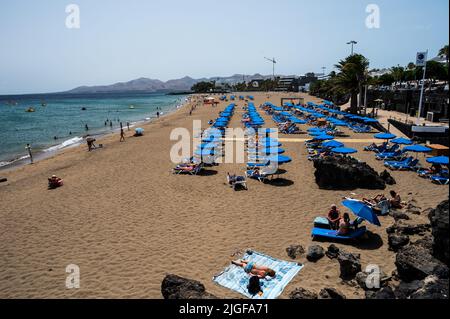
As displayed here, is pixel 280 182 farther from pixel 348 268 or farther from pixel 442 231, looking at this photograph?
pixel 442 231

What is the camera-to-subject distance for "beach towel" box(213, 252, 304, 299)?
23.0ft

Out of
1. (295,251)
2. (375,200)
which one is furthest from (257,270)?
(375,200)

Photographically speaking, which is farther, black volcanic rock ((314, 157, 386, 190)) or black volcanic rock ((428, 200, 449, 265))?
black volcanic rock ((314, 157, 386, 190))

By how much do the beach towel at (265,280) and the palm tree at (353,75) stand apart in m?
32.1

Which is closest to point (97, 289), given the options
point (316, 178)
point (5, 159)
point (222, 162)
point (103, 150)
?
point (316, 178)

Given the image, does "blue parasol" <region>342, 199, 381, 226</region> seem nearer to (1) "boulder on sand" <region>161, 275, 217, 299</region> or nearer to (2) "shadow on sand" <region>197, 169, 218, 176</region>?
(1) "boulder on sand" <region>161, 275, 217, 299</region>

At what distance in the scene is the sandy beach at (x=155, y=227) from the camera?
7.73 m

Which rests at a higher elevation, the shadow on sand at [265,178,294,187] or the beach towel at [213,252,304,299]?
the shadow on sand at [265,178,294,187]

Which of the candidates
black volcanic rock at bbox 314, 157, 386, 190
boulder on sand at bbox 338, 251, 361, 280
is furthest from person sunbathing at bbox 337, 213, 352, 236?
black volcanic rock at bbox 314, 157, 386, 190

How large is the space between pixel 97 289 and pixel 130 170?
11.0 m

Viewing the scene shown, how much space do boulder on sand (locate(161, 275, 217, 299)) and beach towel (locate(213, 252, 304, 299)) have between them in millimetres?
890

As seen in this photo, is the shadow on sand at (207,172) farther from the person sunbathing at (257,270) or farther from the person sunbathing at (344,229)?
the person sunbathing at (257,270)

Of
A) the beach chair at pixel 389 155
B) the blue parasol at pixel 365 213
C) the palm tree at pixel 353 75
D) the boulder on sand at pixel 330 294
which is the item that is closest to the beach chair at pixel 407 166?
the beach chair at pixel 389 155

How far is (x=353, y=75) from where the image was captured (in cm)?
3494
